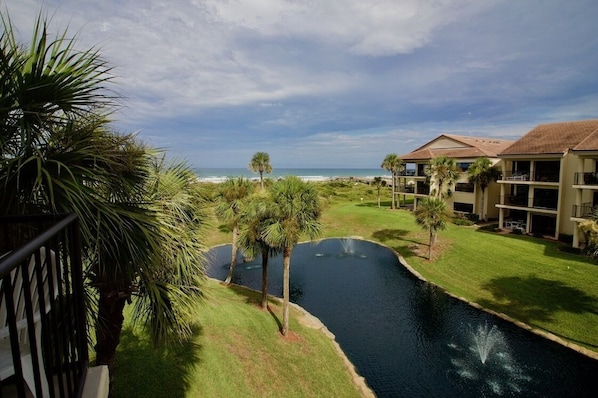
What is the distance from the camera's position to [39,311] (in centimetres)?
263

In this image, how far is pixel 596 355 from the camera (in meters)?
14.3

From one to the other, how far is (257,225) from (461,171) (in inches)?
1189

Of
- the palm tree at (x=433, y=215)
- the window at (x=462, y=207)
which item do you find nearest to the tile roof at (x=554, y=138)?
the window at (x=462, y=207)

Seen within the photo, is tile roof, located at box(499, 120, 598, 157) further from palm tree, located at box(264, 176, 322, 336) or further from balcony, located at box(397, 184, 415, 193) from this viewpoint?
palm tree, located at box(264, 176, 322, 336)

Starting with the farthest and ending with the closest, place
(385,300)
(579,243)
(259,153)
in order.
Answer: (259,153) < (579,243) < (385,300)

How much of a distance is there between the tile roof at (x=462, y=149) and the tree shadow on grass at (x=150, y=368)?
37.0 metres

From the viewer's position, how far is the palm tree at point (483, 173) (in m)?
35.2

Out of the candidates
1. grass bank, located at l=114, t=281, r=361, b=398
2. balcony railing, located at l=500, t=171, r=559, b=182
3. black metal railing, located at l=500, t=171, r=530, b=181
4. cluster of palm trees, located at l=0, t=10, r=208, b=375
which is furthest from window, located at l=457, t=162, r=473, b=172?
cluster of palm trees, located at l=0, t=10, r=208, b=375

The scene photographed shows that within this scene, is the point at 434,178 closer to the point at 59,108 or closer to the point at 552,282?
the point at 552,282

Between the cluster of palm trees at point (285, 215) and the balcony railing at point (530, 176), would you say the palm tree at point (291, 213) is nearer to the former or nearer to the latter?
the cluster of palm trees at point (285, 215)

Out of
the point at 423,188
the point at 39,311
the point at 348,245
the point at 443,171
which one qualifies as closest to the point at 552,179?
the point at 443,171

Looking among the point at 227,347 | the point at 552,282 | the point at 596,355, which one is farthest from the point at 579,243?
the point at 227,347

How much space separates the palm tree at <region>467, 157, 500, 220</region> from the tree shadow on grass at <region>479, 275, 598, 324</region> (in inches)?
612

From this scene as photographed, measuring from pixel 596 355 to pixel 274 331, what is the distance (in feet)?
44.3
